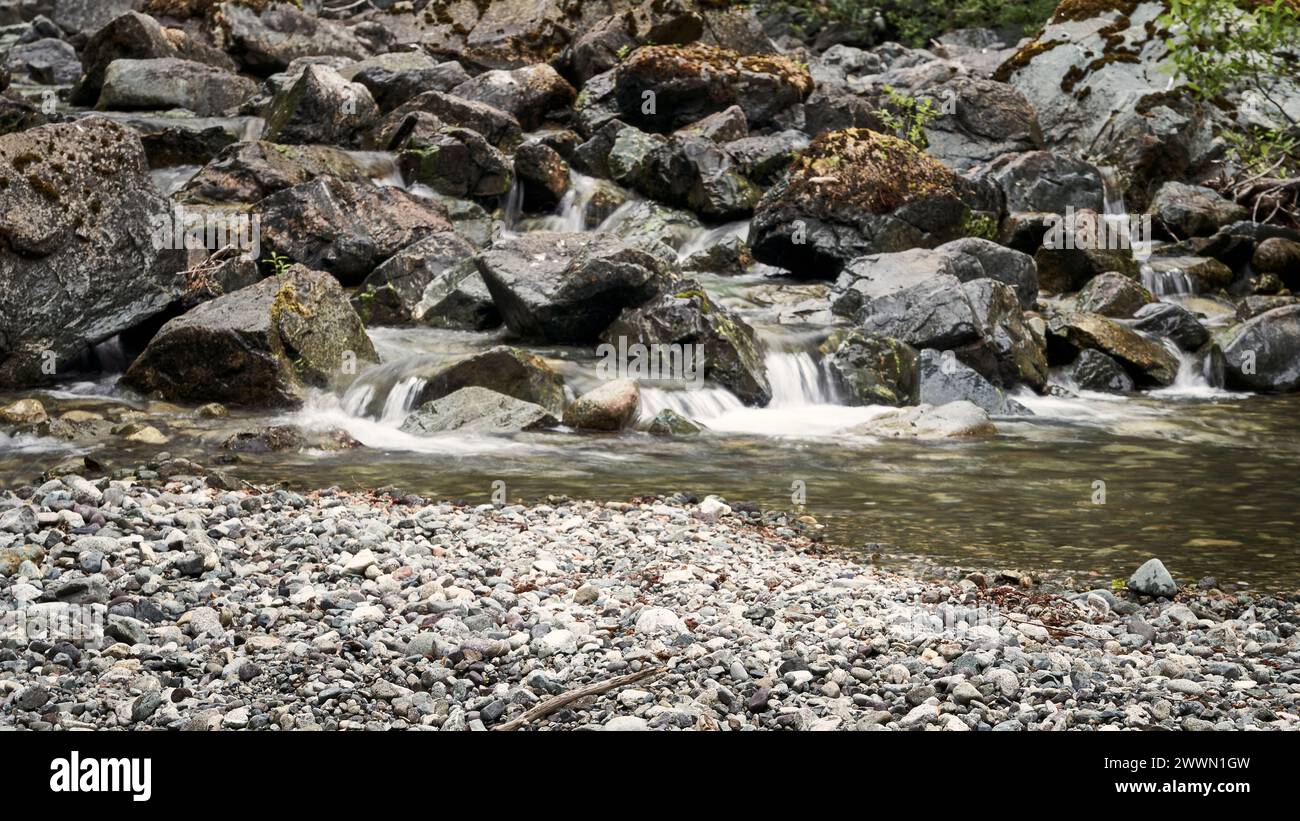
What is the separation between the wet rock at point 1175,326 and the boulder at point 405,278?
896 cm

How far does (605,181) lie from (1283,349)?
434 inches

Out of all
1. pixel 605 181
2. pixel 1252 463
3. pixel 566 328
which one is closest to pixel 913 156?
pixel 605 181

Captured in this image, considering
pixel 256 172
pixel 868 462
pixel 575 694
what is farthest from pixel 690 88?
pixel 575 694

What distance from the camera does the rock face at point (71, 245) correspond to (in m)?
12.7

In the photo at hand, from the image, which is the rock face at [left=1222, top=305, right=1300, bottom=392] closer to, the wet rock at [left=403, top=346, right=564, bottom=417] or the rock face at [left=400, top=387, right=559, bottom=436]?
the wet rock at [left=403, top=346, right=564, bottom=417]

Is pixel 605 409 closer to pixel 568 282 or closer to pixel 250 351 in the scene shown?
pixel 568 282

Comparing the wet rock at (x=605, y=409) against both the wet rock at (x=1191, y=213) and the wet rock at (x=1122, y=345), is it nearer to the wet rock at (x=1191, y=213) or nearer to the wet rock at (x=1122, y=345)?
the wet rock at (x=1122, y=345)

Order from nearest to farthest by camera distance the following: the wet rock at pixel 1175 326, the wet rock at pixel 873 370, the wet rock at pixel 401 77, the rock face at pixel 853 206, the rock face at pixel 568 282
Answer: the wet rock at pixel 873 370
the rock face at pixel 568 282
the wet rock at pixel 1175 326
the rock face at pixel 853 206
the wet rock at pixel 401 77

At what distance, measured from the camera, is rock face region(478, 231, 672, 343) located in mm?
14148

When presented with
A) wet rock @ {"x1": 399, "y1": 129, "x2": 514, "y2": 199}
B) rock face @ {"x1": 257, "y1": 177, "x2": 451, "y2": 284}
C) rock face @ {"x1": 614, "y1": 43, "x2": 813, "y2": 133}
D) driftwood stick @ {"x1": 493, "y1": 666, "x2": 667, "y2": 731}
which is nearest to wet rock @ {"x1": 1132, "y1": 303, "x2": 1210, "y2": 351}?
rock face @ {"x1": 614, "y1": 43, "x2": 813, "y2": 133}

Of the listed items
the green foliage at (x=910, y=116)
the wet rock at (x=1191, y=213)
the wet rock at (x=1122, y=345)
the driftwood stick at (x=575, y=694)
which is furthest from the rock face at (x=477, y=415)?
the wet rock at (x=1191, y=213)

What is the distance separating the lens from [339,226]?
16.6m

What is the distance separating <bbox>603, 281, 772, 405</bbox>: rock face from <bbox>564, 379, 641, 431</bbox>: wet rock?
1.30 meters
